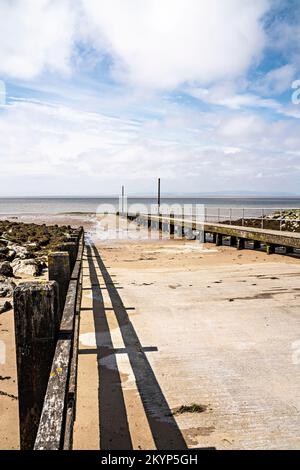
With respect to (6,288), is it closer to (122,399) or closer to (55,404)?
(122,399)

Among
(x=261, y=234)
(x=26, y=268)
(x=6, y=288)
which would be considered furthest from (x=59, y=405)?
(x=261, y=234)

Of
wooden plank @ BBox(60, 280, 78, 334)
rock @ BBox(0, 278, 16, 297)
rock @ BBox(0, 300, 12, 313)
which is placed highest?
wooden plank @ BBox(60, 280, 78, 334)

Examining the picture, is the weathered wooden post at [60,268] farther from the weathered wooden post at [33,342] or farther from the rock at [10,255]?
the rock at [10,255]

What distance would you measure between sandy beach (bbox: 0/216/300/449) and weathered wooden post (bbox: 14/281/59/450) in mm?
1332

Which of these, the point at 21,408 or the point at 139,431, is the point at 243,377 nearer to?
the point at 139,431

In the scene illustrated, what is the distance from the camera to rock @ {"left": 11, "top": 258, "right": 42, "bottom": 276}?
11.2 metres

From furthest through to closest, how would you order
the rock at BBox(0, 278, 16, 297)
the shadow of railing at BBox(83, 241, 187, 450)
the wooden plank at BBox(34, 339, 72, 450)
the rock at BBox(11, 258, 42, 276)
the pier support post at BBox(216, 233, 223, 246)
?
the pier support post at BBox(216, 233, 223, 246)
the rock at BBox(11, 258, 42, 276)
the rock at BBox(0, 278, 16, 297)
the shadow of railing at BBox(83, 241, 187, 450)
the wooden plank at BBox(34, 339, 72, 450)

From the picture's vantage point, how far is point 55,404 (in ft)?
6.56

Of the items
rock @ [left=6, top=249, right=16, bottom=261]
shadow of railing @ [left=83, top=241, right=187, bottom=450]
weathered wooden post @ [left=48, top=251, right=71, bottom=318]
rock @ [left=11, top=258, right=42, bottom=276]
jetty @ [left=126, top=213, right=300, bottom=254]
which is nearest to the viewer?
shadow of railing @ [left=83, top=241, right=187, bottom=450]

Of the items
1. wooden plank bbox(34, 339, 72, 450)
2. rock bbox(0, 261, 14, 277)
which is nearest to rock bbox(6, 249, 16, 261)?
rock bbox(0, 261, 14, 277)

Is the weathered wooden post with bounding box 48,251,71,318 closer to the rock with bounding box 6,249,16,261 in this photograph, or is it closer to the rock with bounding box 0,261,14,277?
the rock with bounding box 0,261,14,277

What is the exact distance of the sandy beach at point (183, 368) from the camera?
3752 mm

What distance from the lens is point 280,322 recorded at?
270 inches

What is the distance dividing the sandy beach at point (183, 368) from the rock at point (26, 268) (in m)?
2.17
